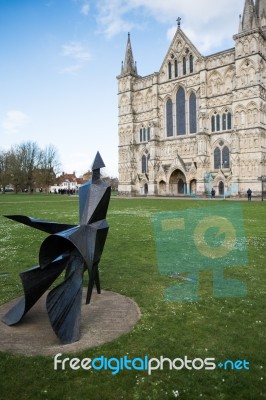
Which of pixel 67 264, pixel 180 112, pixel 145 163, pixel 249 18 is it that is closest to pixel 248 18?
pixel 249 18

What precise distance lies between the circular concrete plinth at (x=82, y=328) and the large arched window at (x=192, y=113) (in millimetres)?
48228

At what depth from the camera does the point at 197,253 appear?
1124cm

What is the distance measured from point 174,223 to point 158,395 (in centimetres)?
1589

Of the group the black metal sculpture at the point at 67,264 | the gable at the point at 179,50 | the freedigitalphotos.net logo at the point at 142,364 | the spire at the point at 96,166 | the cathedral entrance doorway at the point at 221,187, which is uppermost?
the gable at the point at 179,50

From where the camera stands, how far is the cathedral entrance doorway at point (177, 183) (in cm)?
5431

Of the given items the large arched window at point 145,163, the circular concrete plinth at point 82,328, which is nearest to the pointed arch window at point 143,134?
the large arched window at point 145,163

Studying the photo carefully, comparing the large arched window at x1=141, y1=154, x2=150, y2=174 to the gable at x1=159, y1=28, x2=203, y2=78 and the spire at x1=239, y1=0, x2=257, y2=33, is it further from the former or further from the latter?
the spire at x1=239, y1=0, x2=257, y2=33

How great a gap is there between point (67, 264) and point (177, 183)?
50407mm

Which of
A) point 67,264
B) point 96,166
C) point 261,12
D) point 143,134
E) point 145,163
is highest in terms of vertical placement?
point 261,12

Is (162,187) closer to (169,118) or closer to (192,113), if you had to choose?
(169,118)

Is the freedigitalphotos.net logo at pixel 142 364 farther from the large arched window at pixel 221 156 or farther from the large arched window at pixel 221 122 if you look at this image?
the large arched window at pixel 221 122

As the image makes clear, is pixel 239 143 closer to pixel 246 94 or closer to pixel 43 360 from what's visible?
pixel 246 94

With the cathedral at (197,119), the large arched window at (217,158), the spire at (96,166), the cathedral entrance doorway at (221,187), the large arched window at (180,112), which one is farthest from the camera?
the large arched window at (180,112)

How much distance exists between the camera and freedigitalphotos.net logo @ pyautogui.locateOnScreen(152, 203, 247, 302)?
7484 millimetres
